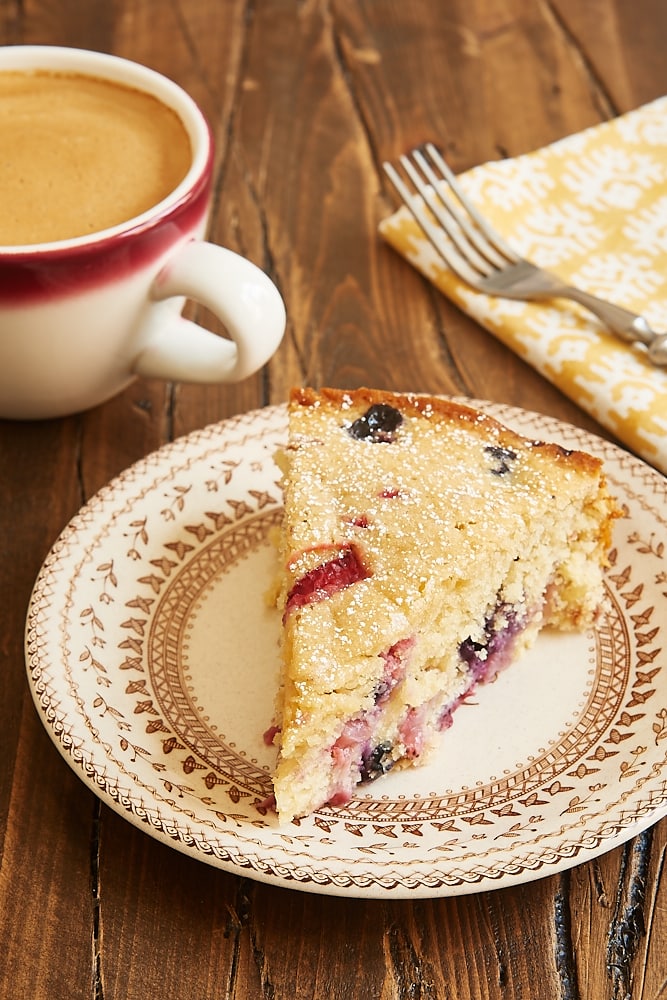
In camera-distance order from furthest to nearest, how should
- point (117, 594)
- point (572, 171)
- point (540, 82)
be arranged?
point (540, 82) < point (572, 171) < point (117, 594)

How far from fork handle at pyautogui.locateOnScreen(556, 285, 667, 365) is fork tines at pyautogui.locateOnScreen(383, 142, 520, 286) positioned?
240mm

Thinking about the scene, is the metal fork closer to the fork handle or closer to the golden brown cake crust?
the fork handle

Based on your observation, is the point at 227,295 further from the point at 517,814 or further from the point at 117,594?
the point at 517,814

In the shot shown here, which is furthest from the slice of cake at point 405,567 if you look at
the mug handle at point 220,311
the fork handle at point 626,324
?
the fork handle at point 626,324

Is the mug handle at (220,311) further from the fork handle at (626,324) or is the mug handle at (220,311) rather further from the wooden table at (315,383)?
the fork handle at (626,324)

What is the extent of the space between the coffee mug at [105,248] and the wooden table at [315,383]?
8.5 inches

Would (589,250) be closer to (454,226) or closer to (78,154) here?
(454,226)

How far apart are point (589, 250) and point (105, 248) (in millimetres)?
1297

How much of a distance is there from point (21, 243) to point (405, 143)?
1.53m

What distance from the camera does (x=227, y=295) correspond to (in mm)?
2213

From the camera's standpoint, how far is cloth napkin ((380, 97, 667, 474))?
251 centimetres

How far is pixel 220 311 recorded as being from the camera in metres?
2.23

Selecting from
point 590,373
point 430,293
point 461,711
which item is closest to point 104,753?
point 461,711

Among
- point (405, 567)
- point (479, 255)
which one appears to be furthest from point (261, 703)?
point (479, 255)
